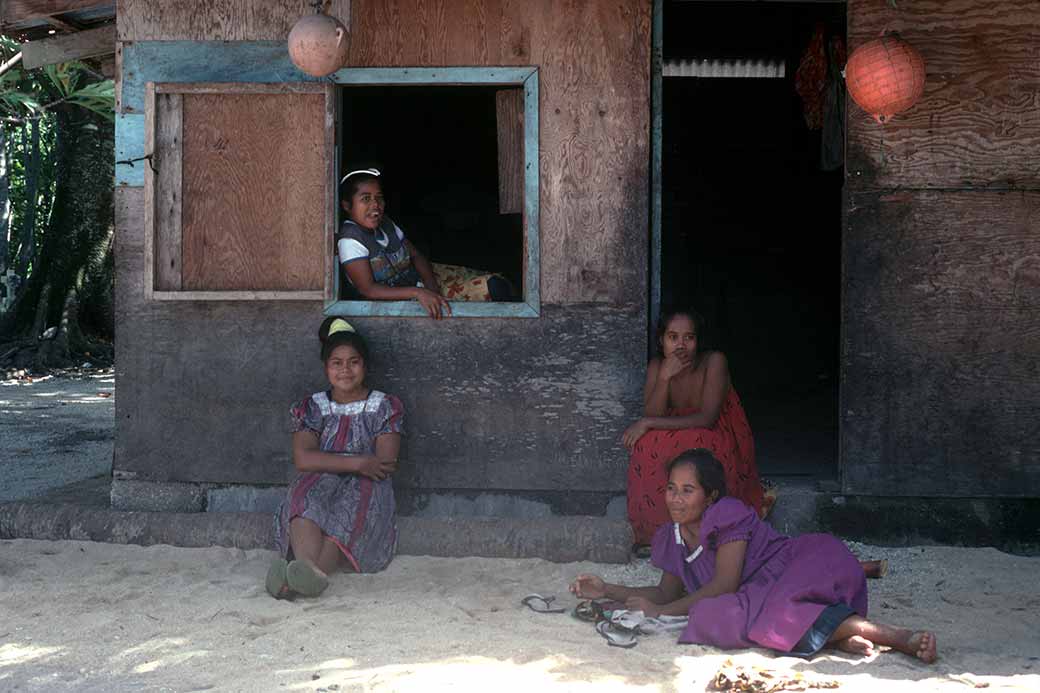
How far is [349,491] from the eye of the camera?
191 inches

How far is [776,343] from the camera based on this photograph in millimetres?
10742

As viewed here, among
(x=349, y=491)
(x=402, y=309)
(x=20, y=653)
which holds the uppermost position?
(x=402, y=309)

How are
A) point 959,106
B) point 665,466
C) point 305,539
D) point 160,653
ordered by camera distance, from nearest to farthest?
point 160,653
point 305,539
point 665,466
point 959,106

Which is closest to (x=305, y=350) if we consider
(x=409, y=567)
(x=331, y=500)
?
(x=331, y=500)

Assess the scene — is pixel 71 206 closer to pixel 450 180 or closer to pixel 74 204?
pixel 74 204

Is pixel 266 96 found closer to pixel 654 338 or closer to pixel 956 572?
pixel 654 338

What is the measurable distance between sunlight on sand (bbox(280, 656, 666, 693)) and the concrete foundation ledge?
4.28 feet

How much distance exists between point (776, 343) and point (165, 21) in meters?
6.97

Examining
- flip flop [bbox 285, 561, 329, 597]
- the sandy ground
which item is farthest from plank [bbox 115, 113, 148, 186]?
flip flop [bbox 285, 561, 329, 597]

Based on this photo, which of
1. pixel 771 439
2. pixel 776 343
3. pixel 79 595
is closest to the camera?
pixel 79 595

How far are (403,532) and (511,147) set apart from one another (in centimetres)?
183

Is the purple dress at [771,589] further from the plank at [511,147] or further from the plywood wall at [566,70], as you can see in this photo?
the plank at [511,147]

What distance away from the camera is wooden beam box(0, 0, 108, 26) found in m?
5.45

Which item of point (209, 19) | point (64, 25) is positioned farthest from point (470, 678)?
point (64, 25)
